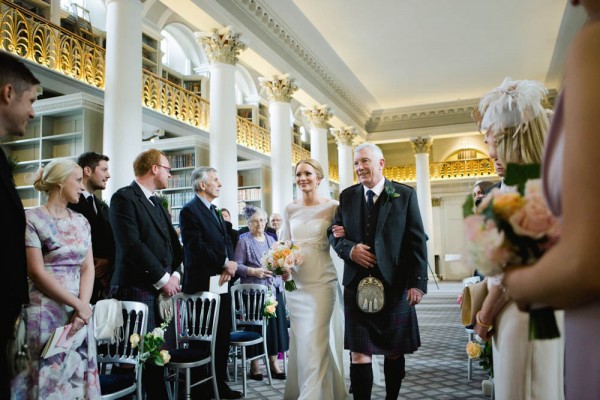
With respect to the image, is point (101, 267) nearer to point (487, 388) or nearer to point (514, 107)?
point (514, 107)

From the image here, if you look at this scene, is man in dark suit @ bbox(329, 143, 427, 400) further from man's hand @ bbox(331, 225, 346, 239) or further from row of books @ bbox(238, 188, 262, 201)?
row of books @ bbox(238, 188, 262, 201)

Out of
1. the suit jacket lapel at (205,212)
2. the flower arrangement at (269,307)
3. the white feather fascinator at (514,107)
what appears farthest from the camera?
the flower arrangement at (269,307)

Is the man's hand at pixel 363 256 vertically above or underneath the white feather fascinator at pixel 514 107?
underneath

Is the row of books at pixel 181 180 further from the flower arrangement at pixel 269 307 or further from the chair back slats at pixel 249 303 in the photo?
the flower arrangement at pixel 269 307

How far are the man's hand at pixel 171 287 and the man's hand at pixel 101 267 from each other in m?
0.66

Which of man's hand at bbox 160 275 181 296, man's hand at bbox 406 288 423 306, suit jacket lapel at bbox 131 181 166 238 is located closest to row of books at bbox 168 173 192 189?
suit jacket lapel at bbox 131 181 166 238

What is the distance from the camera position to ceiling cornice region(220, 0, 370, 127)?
30.1ft

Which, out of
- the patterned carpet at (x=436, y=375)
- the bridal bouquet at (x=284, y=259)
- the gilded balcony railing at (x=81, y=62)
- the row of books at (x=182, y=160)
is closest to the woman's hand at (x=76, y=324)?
the bridal bouquet at (x=284, y=259)

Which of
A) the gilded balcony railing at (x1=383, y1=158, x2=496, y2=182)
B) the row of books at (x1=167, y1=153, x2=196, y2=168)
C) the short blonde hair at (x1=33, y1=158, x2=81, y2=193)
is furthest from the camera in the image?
the gilded balcony railing at (x1=383, y1=158, x2=496, y2=182)

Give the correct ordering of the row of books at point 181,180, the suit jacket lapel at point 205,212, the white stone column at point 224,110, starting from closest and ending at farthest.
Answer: the suit jacket lapel at point 205,212, the white stone column at point 224,110, the row of books at point 181,180

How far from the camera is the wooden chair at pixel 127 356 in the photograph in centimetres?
276

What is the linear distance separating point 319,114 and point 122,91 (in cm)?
844

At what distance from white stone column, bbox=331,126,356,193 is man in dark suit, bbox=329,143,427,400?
1268cm

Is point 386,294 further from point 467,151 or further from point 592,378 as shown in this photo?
point 467,151
